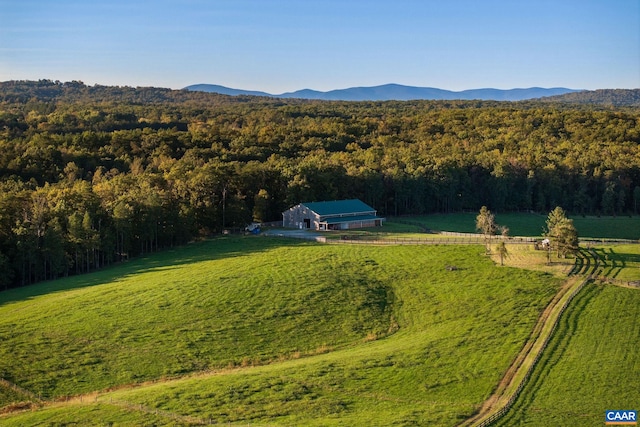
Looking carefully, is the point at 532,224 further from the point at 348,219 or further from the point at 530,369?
the point at 530,369

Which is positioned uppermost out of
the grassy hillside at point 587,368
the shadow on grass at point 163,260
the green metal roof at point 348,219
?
the green metal roof at point 348,219

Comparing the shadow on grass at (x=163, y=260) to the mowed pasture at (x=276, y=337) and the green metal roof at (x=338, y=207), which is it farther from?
the green metal roof at (x=338, y=207)

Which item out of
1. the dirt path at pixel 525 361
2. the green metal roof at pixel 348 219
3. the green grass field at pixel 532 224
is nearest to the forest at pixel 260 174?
the green grass field at pixel 532 224

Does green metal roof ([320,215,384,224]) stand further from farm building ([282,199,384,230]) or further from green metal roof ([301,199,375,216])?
green metal roof ([301,199,375,216])

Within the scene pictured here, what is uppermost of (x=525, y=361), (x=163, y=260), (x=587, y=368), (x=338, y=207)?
(x=338, y=207)

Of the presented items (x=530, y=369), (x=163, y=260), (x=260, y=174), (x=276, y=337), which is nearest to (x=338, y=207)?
(x=260, y=174)
